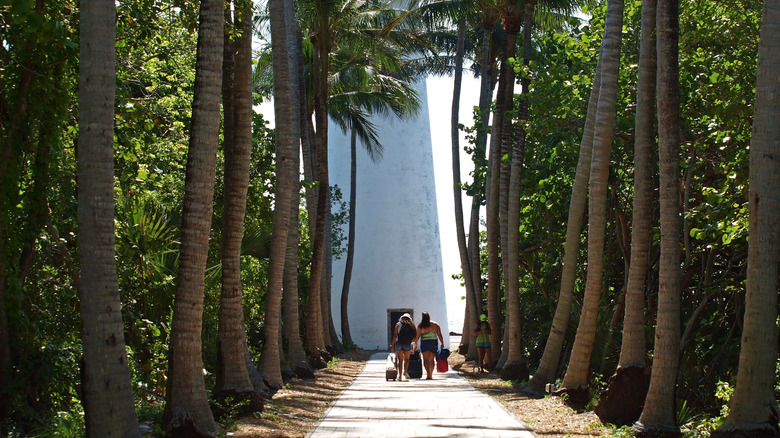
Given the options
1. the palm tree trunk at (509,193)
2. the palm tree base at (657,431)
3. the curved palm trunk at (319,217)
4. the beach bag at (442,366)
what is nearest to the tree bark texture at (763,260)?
the palm tree base at (657,431)

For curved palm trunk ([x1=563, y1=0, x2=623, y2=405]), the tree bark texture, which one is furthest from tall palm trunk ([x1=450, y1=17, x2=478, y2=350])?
the tree bark texture

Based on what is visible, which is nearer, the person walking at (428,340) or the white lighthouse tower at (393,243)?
the person walking at (428,340)

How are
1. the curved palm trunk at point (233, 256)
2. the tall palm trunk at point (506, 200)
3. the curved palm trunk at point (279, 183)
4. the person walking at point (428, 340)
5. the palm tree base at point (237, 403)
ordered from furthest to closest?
the person walking at point (428, 340) < the tall palm trunk at point (506, 200) < the curved palm trunk at point (279, 183) < the curved palm trunk at point (233, 256) < the palm tree base at point (237, 403)

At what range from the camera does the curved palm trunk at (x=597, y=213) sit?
12.8 metres

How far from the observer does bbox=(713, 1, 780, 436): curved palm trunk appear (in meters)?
7.95

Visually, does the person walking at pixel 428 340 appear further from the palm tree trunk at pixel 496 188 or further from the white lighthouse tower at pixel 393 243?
the white lighthouse tower at pixel 393 243

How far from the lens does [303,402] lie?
13.5 m

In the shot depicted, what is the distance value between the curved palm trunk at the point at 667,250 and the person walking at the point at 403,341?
31.2ft

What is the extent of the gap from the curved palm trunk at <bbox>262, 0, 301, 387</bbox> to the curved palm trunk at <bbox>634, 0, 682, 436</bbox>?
692 cm

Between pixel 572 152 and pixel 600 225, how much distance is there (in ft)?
11.3

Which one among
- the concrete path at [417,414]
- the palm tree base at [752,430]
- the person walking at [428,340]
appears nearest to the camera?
the palm tree base at [752,430]

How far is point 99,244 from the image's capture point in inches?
289

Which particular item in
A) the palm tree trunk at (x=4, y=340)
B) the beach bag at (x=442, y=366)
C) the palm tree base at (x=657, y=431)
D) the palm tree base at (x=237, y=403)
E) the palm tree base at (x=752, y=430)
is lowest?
the beach bag at (x=442, y=366)

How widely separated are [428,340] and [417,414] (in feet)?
24.9
